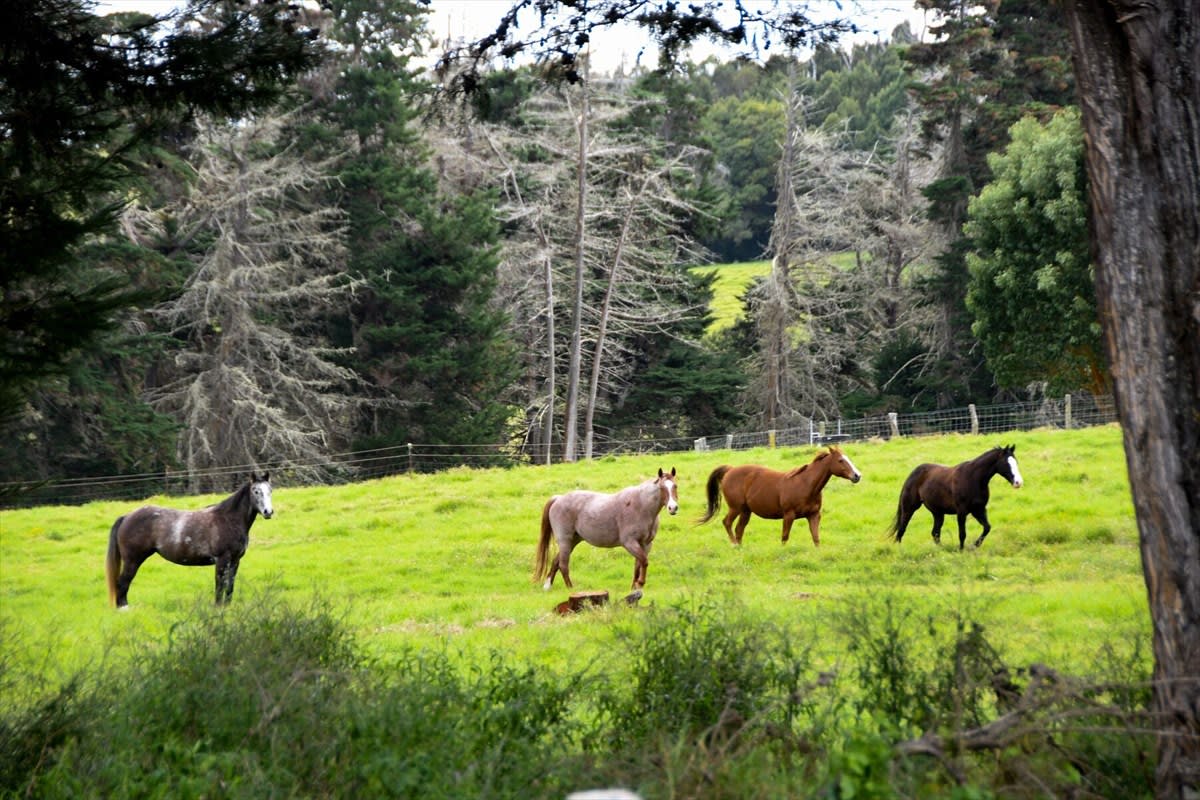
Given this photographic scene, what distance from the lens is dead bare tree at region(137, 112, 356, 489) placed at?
37.3 metres

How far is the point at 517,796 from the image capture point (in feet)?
16.9

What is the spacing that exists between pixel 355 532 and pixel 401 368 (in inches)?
738

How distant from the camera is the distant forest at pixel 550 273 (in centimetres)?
3369

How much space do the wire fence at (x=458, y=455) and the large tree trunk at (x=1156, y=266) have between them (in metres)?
25.2

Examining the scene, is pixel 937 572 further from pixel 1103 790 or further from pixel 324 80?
pixel 324 80

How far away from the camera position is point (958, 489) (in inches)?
689

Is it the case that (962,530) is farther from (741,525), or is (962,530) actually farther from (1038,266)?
(1038,266)

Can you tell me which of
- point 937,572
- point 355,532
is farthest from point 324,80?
point 937,572

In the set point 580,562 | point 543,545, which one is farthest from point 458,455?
point 543,545

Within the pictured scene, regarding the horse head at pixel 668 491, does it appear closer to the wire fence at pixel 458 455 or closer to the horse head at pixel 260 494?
the horse head at pixel 260 494

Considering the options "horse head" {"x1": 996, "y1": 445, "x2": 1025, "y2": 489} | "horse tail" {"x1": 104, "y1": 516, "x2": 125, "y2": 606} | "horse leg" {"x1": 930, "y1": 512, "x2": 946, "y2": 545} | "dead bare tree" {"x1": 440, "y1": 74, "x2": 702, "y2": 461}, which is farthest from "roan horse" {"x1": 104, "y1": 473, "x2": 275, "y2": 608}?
"dead bare tree" {"x1": 440, "y1": 74, "x2": 702, "y2": 461}

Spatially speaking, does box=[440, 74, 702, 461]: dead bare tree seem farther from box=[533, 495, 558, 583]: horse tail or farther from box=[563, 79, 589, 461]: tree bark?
box=[533, 495, 558, 583]: horse tail

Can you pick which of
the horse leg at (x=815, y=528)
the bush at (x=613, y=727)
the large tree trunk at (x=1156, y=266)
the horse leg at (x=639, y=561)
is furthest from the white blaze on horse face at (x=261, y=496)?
the large tree trunk at (x=1156, y=266)

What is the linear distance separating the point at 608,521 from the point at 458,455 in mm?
21173
